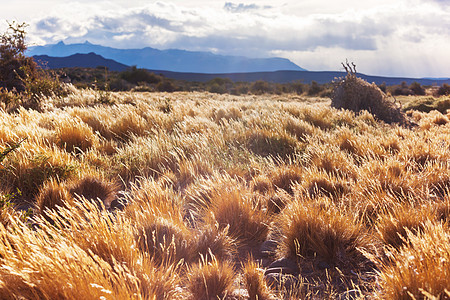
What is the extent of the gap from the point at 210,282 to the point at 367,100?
10.6 meters

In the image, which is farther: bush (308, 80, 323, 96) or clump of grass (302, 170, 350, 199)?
bush (308, 80, 323, 96)

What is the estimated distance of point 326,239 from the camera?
91.0 inches

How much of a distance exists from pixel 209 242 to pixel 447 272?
4.83 ft

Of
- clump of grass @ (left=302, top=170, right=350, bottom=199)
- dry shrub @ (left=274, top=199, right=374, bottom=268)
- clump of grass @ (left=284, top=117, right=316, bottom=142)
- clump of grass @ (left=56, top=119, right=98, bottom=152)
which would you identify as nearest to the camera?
dry shrub @ (left=274, top=199, right=374, bottom=268)

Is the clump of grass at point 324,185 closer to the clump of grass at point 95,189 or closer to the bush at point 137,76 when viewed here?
the clump of grass at point 95,189

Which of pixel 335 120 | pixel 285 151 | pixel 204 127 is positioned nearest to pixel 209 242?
pixel 285 151

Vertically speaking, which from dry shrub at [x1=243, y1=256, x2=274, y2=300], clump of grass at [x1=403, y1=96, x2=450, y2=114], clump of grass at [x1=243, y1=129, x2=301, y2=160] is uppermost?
clump of grass at [x1=403, y1=96, x2=450, y2=114]

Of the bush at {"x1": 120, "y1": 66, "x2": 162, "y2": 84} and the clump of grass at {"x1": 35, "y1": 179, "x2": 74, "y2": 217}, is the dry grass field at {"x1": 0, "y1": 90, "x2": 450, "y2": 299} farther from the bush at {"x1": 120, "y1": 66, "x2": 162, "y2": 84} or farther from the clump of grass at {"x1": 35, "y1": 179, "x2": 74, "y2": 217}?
the bush at {"x1": 120, "y1": 66, "x2": 162, "y2": 84}

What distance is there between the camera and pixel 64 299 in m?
1.44

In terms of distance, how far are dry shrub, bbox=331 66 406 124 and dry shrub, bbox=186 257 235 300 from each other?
33.0 feet

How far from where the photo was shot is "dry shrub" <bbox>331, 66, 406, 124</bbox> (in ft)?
34.0

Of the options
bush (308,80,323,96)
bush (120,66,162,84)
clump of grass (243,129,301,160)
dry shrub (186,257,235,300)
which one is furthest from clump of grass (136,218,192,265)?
bush (120,66,162,84)

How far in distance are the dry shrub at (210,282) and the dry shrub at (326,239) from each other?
65 centimetres

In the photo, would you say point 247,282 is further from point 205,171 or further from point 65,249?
point 205,171
